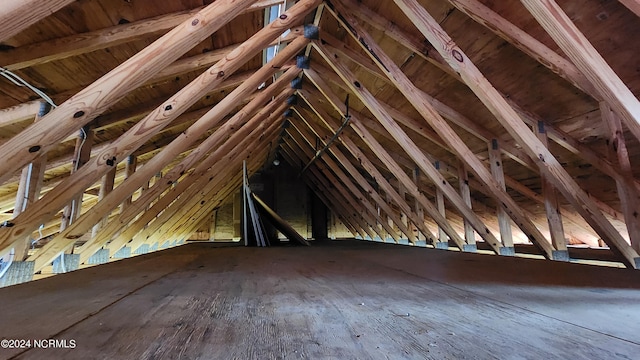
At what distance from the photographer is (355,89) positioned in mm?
3043

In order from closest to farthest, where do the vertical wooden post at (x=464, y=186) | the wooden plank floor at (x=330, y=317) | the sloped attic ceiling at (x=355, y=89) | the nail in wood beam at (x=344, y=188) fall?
the wooden plank floor at (x=330, y=317), the sloped attic ceiling at (x=355, y=89), the vertical wooden post at (x=464, y=186), the nail in wood beam at (x=344, y=188)

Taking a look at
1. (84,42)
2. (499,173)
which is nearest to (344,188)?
(499,173)

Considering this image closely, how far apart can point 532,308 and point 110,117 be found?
3211mm

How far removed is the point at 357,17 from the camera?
2.58 meters

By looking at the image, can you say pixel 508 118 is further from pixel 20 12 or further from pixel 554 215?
pixel 20 12

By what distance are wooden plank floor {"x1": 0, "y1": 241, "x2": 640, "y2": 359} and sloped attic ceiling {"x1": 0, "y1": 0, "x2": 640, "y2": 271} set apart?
0.84 meters

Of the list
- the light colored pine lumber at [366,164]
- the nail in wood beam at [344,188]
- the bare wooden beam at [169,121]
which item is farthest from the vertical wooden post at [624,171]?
the nail in wood beam at [344,188]

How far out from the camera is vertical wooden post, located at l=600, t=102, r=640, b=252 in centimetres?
197

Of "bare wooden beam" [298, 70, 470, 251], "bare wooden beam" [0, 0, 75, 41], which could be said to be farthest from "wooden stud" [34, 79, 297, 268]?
"bare wooden beam" [0, 0, 75, 41]

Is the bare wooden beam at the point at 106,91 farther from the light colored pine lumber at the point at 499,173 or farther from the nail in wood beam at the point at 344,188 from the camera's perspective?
the nail in wood beam at the point at 344,188

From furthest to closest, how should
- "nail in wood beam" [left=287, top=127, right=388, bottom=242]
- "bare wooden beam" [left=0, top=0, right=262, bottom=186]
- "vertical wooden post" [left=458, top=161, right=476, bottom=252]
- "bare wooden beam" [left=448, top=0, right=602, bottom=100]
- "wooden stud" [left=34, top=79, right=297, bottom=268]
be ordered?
"nail in wood beam" [left=287, top=127, right=388, bottom=242] → "vertical wooden post" [left=458, top=161, right=476, bottom=252] → "wooden stud" [left=34, top=79, right=297, bottom=268] → "bare wooden beam" [left=448, top=0, right=602, bottom=100] → "bare wooden beam" [left=0, top=0, right=262, bottom=186]

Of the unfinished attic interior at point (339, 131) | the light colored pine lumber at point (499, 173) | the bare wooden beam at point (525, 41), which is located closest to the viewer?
the unfinished attic interior at point (339, 131)

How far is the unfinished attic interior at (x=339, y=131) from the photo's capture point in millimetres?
860

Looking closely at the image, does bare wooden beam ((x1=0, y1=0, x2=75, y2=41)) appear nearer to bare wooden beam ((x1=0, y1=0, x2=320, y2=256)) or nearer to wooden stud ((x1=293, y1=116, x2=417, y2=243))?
bare wooden beam ((x1=0, y1=0, x2=320, y2=256))
